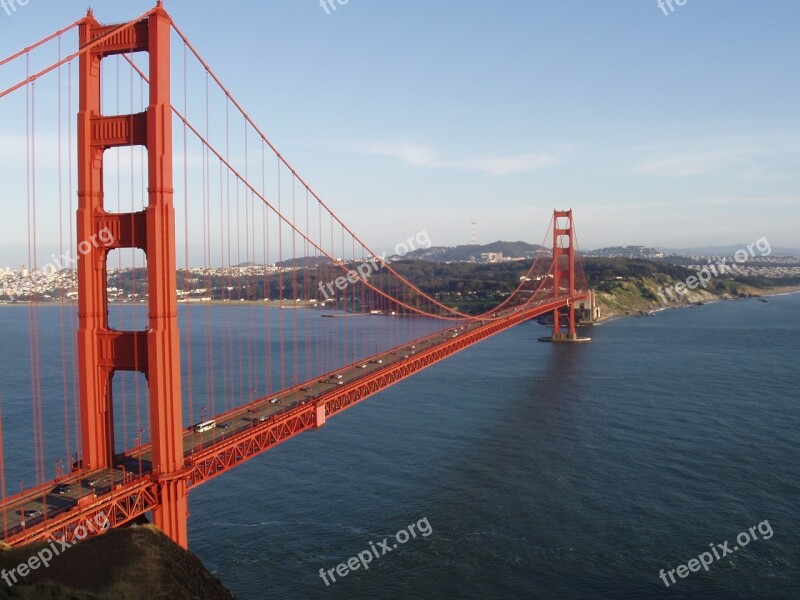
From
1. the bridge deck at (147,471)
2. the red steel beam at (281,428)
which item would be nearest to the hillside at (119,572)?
the bridge deck at (147,471)

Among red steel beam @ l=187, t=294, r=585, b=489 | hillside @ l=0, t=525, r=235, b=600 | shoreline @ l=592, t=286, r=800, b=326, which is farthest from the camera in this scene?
shoreline @ l=592, t=286, r=800, b=326

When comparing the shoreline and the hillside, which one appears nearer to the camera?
the hillside

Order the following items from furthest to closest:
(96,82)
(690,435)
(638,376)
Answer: (638,376), (690,435), (96,82)

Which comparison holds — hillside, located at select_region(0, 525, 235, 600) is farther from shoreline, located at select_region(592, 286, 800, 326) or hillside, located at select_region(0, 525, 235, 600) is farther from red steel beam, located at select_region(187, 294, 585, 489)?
shoreline, located at select_region(592, 286, 800, 326)

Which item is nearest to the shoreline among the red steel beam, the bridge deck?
the red steel beam

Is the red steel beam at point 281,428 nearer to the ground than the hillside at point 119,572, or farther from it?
farther from it

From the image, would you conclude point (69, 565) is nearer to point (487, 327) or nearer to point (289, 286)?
Answer: point (487, 327)

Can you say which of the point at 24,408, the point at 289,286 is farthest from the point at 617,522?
the point at 289,286

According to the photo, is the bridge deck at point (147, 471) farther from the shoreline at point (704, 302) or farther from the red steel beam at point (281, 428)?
the shoreline at point (704, 302)

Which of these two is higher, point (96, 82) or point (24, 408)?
point (96, 82)
